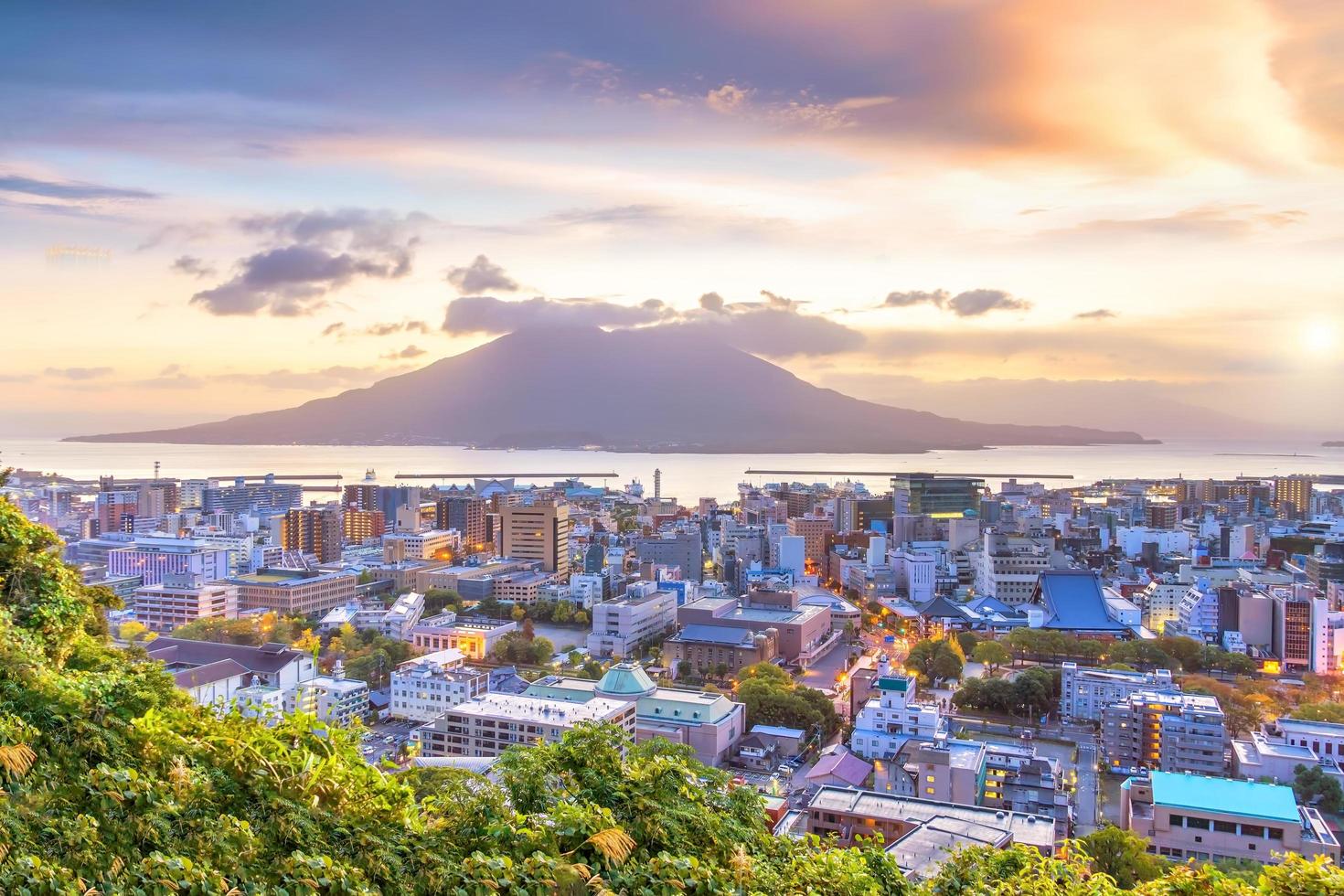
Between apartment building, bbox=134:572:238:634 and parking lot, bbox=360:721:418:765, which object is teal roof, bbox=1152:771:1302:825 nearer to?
parking lot, bbox=360:721:418:765

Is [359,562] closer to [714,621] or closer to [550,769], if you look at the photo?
[714,621]

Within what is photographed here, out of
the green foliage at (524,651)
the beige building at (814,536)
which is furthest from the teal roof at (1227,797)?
the beige building at (814,536)

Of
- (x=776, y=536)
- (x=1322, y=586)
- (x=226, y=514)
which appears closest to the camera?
(x=1322, y=586)

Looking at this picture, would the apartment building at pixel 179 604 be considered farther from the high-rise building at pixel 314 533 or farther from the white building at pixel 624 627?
the high-rise building at pixel 314 533

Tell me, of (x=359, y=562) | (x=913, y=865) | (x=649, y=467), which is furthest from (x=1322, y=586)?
(x=649, y=467)

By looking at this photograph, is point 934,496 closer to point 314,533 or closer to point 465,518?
point 465,518

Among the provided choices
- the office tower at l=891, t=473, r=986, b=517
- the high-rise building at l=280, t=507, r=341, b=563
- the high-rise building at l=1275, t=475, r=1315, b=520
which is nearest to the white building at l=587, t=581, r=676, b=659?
the high-rise building at l=280, t=507, r=341, b=563

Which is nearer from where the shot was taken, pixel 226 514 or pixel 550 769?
pixel 550 769
